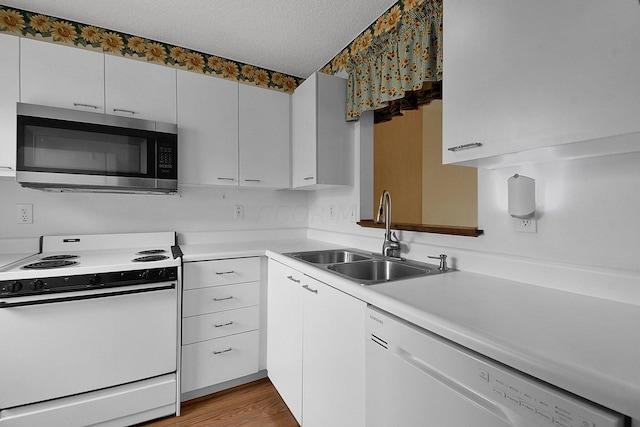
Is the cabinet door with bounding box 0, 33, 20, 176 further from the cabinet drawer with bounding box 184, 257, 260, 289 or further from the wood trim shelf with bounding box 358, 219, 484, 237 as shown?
the wood trim shelf with bounding box 358, 219, 484, 237

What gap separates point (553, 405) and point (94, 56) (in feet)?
8.54

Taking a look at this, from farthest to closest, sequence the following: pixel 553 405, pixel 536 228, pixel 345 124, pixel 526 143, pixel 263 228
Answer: pixel 263 228 → pixel 345 124 → pixel 536 228 → pixel 526 143 → pixel 553 405

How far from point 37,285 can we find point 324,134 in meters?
1.82

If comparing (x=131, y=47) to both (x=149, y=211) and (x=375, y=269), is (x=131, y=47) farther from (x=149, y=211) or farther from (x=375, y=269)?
(x=375, y=269)

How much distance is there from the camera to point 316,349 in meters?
1.40

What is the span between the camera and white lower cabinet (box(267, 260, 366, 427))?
1.14 metres

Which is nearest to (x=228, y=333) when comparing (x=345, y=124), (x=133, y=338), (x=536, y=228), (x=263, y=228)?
(x=133, y=338)

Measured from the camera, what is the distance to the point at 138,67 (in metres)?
1.92

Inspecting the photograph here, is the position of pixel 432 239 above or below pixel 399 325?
above

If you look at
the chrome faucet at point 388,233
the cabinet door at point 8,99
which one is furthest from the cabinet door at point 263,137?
the cabinet door at point 8,99

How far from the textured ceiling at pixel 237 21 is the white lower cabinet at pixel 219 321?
1608 mm

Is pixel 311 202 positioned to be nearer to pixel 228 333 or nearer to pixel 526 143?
pixel 228 333

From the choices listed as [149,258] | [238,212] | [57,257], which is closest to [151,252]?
[149,258]

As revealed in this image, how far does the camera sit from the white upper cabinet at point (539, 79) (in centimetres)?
72
